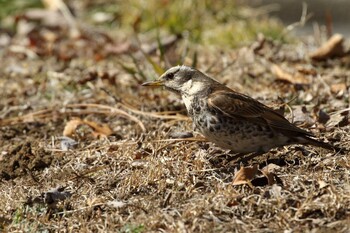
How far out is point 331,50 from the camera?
705cm

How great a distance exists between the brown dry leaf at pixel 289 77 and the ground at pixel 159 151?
1 centimetres

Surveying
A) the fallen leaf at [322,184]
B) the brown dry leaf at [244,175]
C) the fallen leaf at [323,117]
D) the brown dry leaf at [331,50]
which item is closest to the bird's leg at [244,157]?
the brown dry leaf at [244,175]

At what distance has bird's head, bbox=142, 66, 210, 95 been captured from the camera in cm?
485

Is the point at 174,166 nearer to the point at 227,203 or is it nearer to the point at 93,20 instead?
the point at 227,203

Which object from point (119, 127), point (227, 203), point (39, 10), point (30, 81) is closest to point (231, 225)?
point (227, 203)

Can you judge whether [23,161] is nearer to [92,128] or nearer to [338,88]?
[92,128]

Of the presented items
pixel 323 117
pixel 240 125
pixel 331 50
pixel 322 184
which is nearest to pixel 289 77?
pixel 331 50

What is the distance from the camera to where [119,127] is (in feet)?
19.1

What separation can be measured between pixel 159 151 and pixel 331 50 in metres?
2.72

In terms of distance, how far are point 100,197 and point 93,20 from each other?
6.33 meters

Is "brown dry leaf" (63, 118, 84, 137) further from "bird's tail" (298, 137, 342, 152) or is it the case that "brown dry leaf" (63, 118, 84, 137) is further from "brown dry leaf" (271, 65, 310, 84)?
"bird's tail" (298, 137, 342, 152)

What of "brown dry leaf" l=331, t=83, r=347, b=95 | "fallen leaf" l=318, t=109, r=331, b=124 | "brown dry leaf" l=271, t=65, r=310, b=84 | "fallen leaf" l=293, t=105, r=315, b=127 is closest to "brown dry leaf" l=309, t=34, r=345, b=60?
"brown dry leaf" l=271, t=65, r=310, b=84

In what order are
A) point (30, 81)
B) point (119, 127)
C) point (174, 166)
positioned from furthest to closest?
1. point (30, 81)
2. point (119, 127)
3. point (174, 166)

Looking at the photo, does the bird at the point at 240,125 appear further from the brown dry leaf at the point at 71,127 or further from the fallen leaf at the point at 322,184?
the brown dry leaf at the point at 71,127
